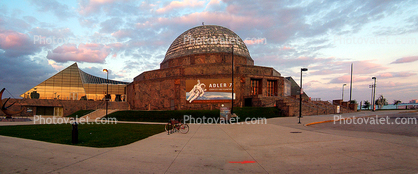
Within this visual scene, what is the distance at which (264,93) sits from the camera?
995 inches

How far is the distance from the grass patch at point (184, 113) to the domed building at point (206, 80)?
2679mm

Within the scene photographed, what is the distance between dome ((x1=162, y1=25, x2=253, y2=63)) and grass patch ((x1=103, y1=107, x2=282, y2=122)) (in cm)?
1275

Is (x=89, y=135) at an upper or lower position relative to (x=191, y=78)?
lower

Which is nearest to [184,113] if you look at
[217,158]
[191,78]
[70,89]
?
[191,78]

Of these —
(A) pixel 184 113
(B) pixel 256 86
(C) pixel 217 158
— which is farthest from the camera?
(B) pixel 256 86

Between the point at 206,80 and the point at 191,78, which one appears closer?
the point at 206,80

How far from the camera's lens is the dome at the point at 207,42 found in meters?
30.5

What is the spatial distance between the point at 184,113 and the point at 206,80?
6.49 metres

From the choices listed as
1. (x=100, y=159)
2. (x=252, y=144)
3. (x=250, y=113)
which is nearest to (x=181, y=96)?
(x=250, y=113)

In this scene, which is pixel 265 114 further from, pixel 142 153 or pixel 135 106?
pixel 135 106

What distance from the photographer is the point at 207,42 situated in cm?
3102

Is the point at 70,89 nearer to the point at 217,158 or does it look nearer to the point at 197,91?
the point at 197,91

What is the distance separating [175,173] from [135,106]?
92.6ft

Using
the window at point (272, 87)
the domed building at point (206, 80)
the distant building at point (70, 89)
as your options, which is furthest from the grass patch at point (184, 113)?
the distant building at point (70, 89)
